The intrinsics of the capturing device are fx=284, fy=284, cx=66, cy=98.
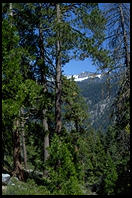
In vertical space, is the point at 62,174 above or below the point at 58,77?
below

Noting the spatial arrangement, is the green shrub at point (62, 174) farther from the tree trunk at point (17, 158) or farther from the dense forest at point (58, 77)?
the tree trunk at point (17, 158)

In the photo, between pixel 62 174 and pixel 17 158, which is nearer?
pixel 62 174

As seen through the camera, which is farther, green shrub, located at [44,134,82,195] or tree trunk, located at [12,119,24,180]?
tree trunk, located at [12,119,24,180]

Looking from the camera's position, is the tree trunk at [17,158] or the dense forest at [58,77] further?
the tree trunk at [17,158]

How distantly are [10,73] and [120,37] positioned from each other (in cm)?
532

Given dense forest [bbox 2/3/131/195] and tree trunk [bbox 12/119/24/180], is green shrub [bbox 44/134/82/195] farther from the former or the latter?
tree trunk [bbox 12/119/24/180]

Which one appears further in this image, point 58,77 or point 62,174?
point 58,77

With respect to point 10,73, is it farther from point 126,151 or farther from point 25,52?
point 126,151

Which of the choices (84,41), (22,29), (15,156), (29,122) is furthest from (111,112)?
(22,29)

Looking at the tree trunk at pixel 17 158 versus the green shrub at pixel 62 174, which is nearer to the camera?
the green shrub at pixel 62 174

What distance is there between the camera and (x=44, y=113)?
16.8 metres

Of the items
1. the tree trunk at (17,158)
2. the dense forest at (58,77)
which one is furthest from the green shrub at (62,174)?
the tree trunk at (17,158)

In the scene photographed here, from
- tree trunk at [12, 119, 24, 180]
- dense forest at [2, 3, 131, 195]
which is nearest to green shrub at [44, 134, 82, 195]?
dense forest at [2, 3, 131, 195]

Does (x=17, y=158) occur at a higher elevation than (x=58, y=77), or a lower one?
lower
